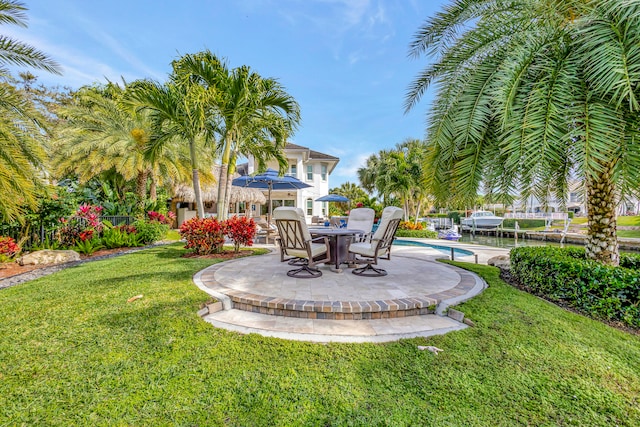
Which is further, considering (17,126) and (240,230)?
(240,230)

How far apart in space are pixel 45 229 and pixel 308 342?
34.6ft

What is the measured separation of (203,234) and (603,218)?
922cm

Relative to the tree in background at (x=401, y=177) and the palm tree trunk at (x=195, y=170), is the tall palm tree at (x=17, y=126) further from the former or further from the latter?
the tree in background at (x=401, y=177)

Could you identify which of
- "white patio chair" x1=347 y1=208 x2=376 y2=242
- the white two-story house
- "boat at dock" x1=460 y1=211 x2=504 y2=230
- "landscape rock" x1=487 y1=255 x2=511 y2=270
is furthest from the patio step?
"boat at dock" x1=460 y1=211 x2=504 y2=230

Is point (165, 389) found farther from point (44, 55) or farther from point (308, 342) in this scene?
point (44, 55)

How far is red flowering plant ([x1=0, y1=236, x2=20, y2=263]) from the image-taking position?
723 cm

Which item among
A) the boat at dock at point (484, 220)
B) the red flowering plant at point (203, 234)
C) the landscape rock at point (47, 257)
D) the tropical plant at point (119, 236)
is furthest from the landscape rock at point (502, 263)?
the boat at dock at point (484, 220)

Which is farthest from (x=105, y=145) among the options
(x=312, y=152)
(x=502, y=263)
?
(x=502, y=263)

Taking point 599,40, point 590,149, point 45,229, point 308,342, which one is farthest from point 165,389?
point 45,229

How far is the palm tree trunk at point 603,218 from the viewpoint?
14.6 feet

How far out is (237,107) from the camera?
756cm

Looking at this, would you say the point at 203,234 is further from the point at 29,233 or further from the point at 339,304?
the point at 339,304

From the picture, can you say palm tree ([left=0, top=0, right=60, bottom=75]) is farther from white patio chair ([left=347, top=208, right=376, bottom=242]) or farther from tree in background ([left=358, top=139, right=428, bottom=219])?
tree in background ([left=358, top=139, right=428, bottom=219])

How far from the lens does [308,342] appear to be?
308 centimetres
